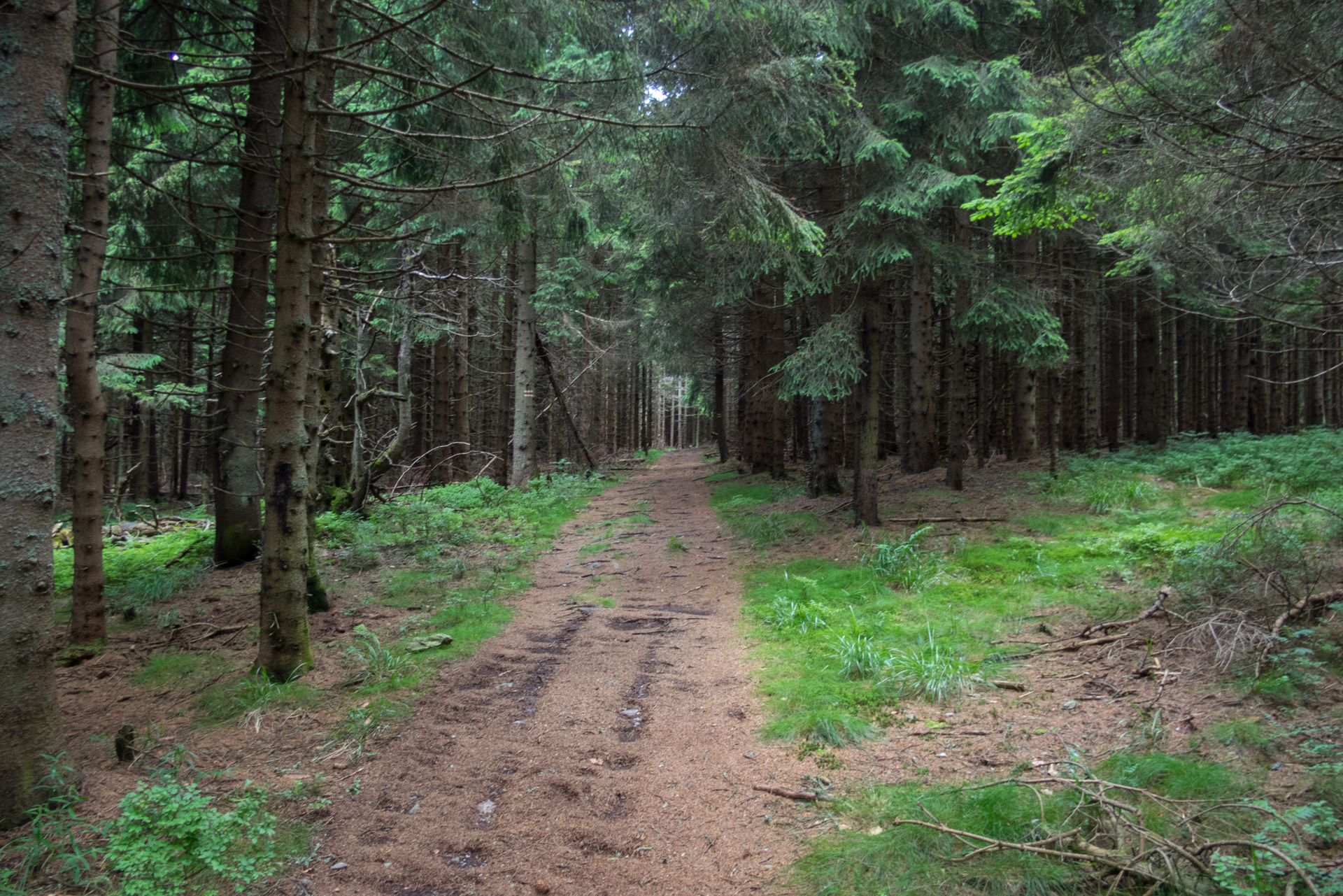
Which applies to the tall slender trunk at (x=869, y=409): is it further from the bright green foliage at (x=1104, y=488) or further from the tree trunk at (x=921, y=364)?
the bright green foliage at (x=1104, y=488)

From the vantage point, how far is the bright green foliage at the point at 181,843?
2824 mm

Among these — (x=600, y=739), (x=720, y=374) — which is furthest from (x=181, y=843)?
(x=720, y=374)

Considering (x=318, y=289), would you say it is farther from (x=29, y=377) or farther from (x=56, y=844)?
(x=56, y=844)

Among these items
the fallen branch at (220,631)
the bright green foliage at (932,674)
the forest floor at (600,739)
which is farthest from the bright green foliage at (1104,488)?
the fallen branch at (220,631)

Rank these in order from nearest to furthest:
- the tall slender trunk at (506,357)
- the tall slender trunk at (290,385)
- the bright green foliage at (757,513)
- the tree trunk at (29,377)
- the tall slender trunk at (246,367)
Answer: the tree trunk at (29,377) → the tall slender trunk at (290,385) → the tall slender trunk at (246,367) → the bright green foliage at (757,513) → the tall slender trunk at (506,357)

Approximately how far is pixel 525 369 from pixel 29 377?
44.5 feet

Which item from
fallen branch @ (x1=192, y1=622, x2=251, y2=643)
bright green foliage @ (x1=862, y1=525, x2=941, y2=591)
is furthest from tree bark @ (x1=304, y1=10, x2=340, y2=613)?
bright green foliage @ (x1=862, y1=525, x2=941, y2=591)

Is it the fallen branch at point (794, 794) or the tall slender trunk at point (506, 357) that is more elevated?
the tall slender trunk at point (506, 357)

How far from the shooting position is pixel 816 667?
5.78 metres

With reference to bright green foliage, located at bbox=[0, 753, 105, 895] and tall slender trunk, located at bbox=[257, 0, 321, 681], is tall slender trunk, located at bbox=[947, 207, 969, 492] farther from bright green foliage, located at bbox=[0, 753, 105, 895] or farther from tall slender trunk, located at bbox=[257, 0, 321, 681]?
bright green foliage, located at bbox=[0, 753, 105, 895]

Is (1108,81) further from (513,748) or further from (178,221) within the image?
(178,221)

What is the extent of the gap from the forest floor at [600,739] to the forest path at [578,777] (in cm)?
2

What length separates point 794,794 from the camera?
3.90 metres

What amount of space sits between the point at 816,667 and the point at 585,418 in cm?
2406
